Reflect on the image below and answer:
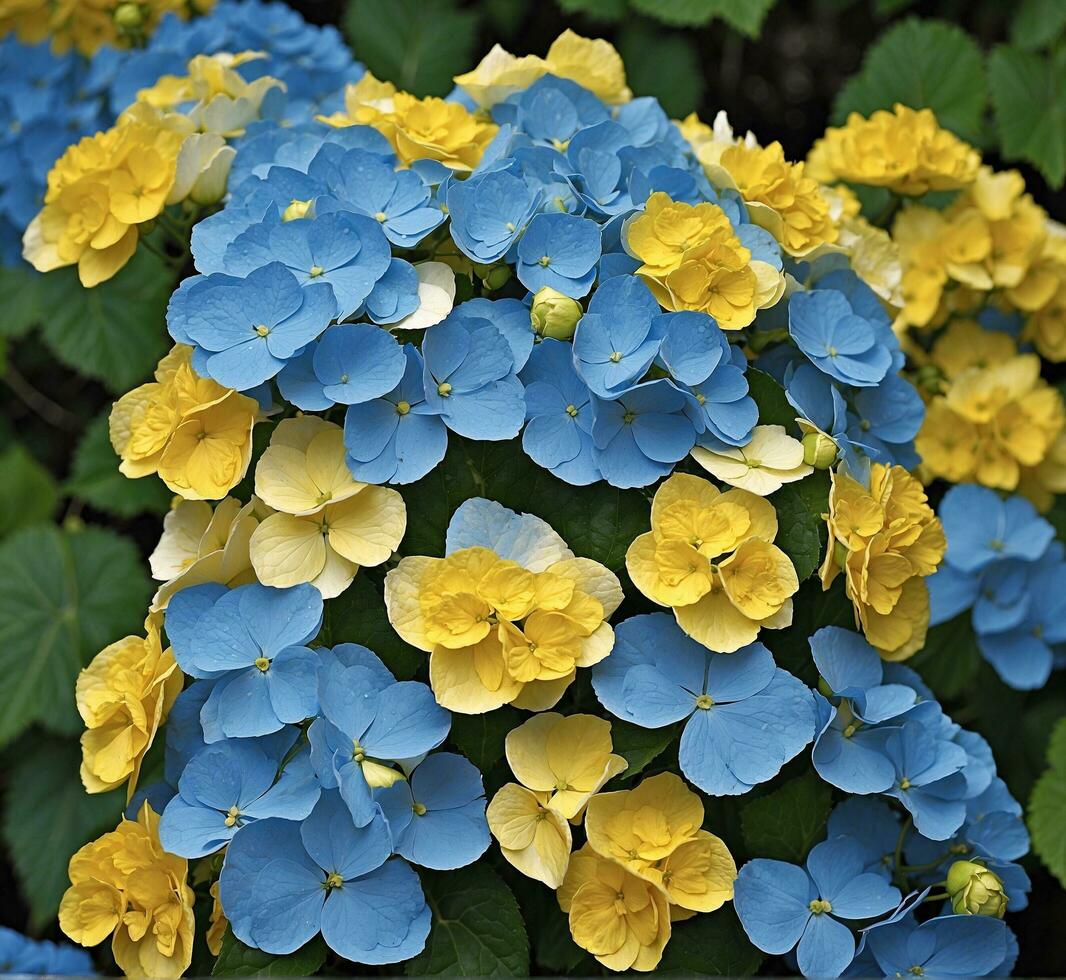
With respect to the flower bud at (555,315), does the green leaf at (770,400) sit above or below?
below

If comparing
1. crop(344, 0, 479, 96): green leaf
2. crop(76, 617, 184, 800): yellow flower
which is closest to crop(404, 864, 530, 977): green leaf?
crop(76, 617, 184, 800): yellow flower

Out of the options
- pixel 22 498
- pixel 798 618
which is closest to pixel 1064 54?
pixel 798 618

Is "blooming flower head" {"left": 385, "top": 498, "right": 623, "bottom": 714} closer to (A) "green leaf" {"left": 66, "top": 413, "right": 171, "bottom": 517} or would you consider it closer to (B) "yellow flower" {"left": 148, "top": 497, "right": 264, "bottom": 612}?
(B) "yellow flower" {"left": 148, "top": 497, "right": 264, "bottom": 612}

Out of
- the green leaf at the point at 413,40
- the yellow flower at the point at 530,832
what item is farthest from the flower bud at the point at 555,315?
the green leaf at the point at 413,40

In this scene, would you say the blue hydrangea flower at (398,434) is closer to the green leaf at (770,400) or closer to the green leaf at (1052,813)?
the green leaf at (770,400)

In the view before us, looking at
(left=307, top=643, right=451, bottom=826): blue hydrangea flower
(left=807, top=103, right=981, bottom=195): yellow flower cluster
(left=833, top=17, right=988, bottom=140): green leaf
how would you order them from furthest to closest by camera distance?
(left=833, top=17, right=988, bottom=140): green leaf < (left=807, top=103, right=981, bottom=195): yellow flower cluster < (left=307, top=643, right=451, bottom=826): blue hydrangea flower

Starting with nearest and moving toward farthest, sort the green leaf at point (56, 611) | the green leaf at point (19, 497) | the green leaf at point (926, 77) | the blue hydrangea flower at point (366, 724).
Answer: the blue hydrangea flower at point (366, 724)
the green leaf at point (56, 611)
the green leaf at point (926, 77)
the green leaf at point (19, 497)

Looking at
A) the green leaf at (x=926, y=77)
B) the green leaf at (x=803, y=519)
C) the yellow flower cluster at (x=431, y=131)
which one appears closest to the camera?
the green leaf at (x=803, y=519)
